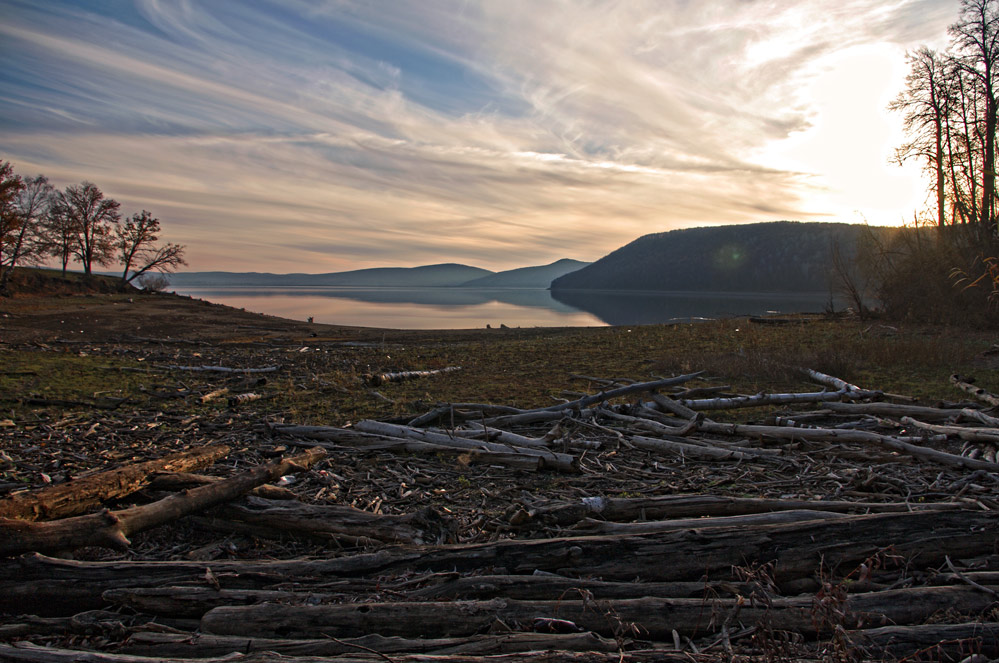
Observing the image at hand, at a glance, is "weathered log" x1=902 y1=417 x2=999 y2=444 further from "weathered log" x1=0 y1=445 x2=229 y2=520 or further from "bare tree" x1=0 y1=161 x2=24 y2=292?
"bare tree" x1=0 y1=161 x2=24 y2=292

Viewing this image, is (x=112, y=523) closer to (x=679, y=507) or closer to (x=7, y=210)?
(x=679, y=507)

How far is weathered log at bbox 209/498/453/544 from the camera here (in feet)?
13.1

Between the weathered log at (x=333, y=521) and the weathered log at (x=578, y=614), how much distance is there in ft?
3.64

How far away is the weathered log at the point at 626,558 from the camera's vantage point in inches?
126

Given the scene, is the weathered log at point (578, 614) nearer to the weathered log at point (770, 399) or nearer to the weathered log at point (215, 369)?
the weathered log at point (770, 399)

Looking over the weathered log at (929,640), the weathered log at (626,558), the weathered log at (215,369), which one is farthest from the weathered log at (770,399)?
the weathered log at (215,369)

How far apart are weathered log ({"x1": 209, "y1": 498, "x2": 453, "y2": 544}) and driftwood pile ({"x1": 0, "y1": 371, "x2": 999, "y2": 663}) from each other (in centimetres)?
2

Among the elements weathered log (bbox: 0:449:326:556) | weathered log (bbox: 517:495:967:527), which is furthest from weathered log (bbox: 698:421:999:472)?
weathered log (bbox: 0:449:326:556)

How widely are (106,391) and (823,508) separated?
11.8m

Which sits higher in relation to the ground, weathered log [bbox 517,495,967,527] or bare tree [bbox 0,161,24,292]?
bare tree [bbox 0,161,24,292]

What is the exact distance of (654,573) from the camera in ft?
10.7

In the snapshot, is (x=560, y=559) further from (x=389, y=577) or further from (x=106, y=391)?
(x=106, y=391)

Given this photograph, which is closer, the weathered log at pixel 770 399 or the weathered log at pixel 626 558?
the weathered log at pixel 626 558

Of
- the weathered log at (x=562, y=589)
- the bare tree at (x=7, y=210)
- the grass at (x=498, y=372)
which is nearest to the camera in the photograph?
the weathered log at (x=562, y=589)
